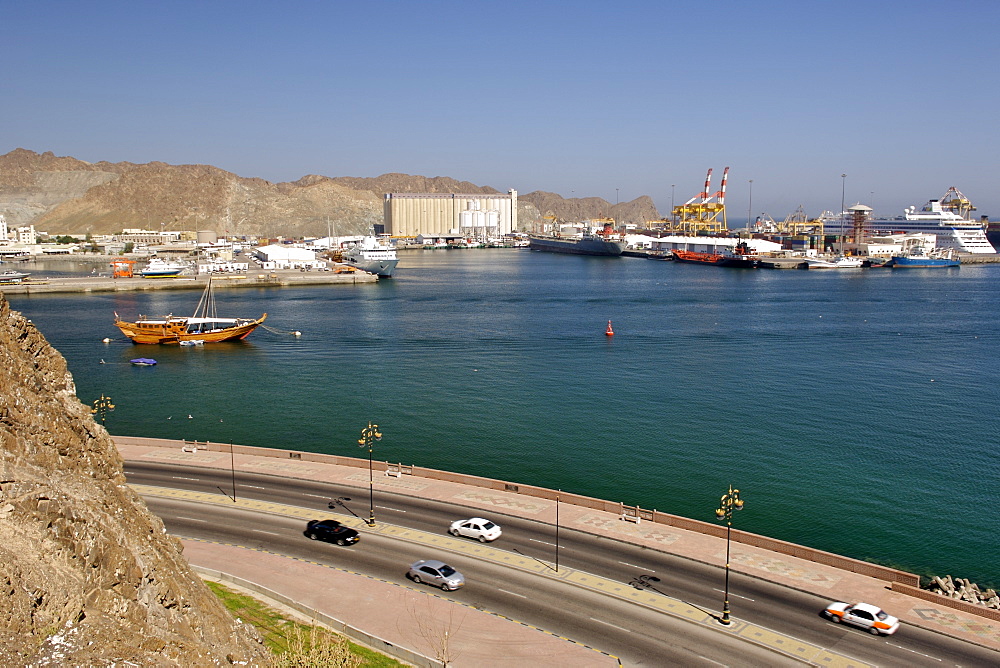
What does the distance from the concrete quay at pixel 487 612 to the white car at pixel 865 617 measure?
2.78 ft

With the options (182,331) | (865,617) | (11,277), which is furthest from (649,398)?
(11,277)

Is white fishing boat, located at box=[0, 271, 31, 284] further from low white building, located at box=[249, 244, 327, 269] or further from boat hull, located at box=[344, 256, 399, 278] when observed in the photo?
boat hull, located at box=[344, 256, 399, 278]

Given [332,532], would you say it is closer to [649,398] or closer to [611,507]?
[611,507]

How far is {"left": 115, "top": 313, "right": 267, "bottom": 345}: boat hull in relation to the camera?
54906mm

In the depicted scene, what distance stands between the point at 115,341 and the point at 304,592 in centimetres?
4530

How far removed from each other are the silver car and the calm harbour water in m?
9.03

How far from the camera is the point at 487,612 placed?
16.3m

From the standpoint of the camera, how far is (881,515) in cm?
2439

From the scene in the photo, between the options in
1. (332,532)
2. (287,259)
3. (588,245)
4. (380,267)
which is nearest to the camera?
(332,532)

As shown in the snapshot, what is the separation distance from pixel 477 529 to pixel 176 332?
4249cm

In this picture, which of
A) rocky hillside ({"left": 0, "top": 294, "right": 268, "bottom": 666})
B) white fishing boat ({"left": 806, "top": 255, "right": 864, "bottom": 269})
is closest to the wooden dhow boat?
rocky hillside ({"left": 0, "top": 294, "right": 268, "bottom": 666})

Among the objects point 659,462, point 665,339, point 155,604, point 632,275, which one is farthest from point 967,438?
point 632,275

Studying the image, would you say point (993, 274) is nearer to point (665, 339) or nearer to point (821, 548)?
point (665, 339)

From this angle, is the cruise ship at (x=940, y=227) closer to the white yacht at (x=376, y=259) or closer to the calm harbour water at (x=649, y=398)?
the calm harbour water at (x=649, y=398)
